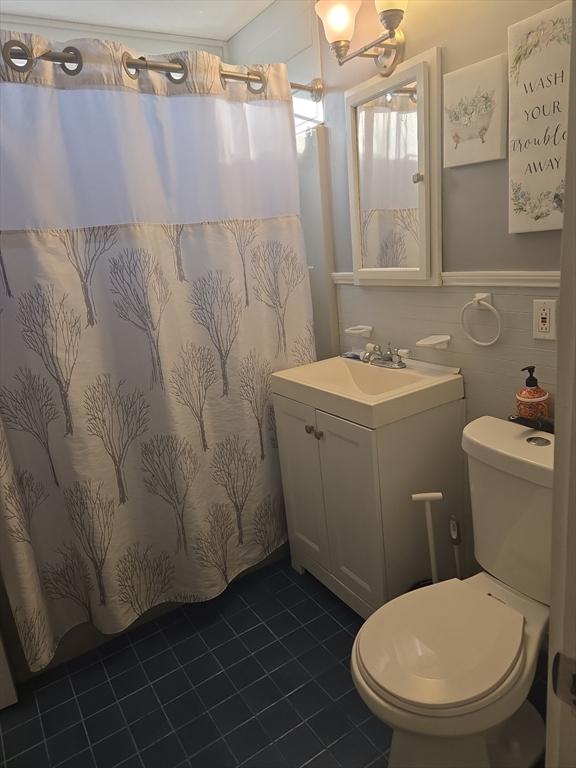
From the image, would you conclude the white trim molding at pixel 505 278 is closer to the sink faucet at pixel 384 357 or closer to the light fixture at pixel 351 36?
the sink faucet at pixel 384 357

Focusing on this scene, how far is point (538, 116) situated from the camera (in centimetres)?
135

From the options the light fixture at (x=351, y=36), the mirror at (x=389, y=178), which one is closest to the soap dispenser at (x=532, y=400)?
the mirror at (x=389, y=178)

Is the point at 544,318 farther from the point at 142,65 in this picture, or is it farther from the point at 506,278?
the point at 142,65

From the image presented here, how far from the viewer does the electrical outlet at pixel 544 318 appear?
1.45 metres

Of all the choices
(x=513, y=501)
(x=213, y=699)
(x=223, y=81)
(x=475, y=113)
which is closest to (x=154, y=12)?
(x=223, y=81)

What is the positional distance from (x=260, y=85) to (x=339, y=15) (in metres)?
0.36

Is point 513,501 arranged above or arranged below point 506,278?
below

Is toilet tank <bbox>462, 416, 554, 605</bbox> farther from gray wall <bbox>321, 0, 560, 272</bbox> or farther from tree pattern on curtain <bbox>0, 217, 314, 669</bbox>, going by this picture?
tree pattern on curtain <bbox>0, 217, 314, 669</bbox>

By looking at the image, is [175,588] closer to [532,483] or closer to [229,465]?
[229,465]

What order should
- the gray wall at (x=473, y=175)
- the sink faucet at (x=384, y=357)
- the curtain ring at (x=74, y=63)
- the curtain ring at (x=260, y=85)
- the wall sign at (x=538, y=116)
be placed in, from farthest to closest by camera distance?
the sink faucet at (x=384, y=357) → the curtain ring at (x=260, y=85) → the curtain ring at (x=74, y=63) → the gray wall at (x=473, y=175) → the wall sign at (x=538, y=116)

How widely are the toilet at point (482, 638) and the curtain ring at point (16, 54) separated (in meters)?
1.66

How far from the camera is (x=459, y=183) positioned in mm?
1626

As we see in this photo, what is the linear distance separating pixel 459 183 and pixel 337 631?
64.0 inches

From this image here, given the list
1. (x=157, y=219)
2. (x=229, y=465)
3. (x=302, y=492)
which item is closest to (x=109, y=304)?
(x=157, y=219)
